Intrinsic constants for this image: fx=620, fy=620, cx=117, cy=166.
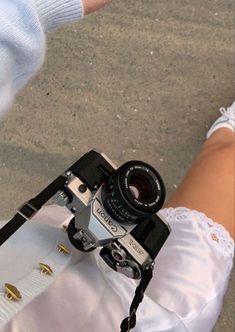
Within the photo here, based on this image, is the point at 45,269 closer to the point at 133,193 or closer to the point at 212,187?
the point at 133,193

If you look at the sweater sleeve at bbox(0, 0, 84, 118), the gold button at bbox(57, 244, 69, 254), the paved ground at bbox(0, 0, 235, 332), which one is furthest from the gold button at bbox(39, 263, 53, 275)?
the paved ground at bbox(0, 0, 235, 332)

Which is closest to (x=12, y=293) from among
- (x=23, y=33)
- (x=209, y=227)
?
(x=23, y=33)

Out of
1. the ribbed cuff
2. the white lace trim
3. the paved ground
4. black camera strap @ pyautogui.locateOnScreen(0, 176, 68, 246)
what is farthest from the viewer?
the paved ground

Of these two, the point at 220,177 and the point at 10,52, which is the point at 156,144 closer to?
the point at 220,177

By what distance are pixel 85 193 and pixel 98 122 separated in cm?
64

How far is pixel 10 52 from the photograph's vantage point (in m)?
0.68

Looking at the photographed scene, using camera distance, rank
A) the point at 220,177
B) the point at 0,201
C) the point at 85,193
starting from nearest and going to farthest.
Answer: the point at 85,193, the point at 220,177, the point at 0,201

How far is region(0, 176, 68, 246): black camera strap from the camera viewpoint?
0.61 metres

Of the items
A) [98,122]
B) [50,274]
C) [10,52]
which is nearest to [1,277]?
[50,274]

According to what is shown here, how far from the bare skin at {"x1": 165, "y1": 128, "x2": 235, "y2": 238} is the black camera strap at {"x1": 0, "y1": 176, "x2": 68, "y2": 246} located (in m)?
0.44

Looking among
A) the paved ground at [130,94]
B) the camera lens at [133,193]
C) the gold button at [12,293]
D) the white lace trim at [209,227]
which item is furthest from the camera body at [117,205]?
the paved ground at [130,94]

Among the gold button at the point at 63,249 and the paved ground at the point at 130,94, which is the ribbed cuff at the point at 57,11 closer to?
the gold button at the point at 63,249

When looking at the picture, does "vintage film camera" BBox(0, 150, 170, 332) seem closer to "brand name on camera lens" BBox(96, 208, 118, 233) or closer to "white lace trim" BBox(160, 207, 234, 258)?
"brand name on camera lens" BBox(96, 208, 118, 233)

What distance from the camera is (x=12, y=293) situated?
64cm
